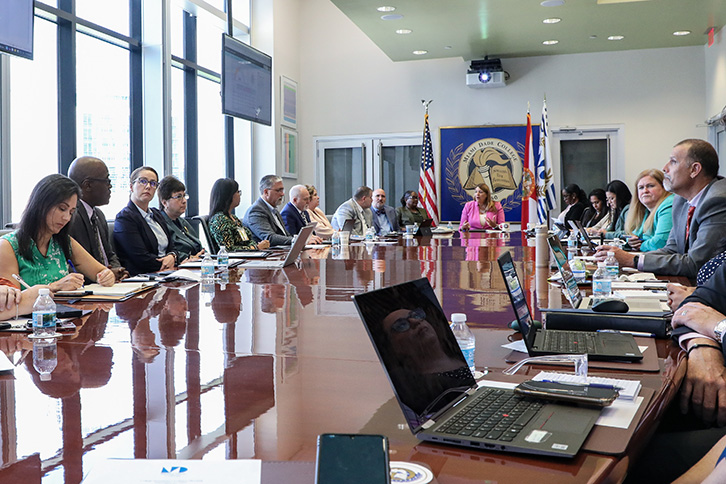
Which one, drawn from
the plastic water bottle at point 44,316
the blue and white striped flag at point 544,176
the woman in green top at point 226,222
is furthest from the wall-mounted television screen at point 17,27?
the blue and white striped flag at point 544,176

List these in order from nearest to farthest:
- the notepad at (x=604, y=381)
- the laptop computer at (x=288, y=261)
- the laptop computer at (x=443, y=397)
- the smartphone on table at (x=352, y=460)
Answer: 1. the smartphone on table at (x=352, y=460)
2. the laptop computer at (x=443, y=397)
3. the notepad at (x=604, y=381)
4. the laptop computer at (x=288, y=261)

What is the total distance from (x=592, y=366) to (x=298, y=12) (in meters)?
9.70

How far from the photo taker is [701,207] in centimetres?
337

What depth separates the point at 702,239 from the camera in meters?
3.34

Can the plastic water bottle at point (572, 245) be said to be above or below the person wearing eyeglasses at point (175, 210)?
below

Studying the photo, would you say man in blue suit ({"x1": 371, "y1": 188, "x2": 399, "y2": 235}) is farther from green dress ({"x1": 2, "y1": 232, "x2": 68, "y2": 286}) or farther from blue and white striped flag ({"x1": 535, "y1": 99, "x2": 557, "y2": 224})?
green dress ({"x1": 2, "y1": 232, "x2": 68, "y2": 286})

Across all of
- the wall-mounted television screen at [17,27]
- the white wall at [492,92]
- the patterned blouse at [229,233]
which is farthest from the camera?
the white wall at [492,92]

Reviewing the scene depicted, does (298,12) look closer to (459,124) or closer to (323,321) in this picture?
(459,124)

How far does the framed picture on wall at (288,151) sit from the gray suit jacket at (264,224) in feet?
10.9

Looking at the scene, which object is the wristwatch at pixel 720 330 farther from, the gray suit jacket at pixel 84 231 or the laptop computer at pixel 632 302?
the gray suit jacket at pixel 84 231

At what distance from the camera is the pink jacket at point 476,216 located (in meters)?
8.94

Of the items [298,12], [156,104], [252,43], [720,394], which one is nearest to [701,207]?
[720,394]

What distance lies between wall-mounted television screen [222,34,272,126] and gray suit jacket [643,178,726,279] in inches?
206

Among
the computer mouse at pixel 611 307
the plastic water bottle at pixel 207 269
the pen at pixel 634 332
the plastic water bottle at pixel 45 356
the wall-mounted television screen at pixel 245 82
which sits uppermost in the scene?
the wall-mounted television screen at pixel 245 82
